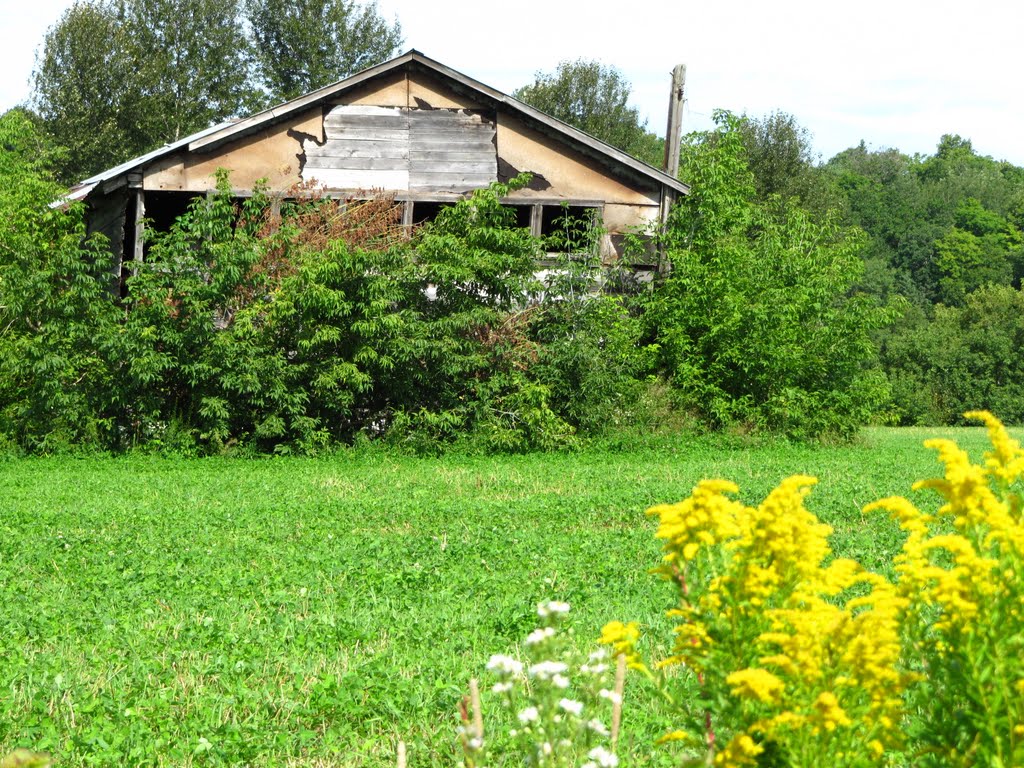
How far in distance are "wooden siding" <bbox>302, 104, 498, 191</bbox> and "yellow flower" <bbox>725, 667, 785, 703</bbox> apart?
19428 millimetres

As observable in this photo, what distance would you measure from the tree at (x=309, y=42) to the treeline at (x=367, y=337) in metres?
32.7

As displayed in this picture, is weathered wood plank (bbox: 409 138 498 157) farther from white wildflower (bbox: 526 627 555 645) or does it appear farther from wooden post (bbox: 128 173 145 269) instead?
white wildflower (bbox: 526 627 555 645)

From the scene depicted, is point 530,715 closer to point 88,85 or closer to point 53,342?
point 53,342

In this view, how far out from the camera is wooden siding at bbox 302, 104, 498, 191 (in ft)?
71.7

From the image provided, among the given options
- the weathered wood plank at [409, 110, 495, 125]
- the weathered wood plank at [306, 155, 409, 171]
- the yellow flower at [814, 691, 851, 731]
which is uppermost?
the weathered wood plank at [409, 110, 495, 125]

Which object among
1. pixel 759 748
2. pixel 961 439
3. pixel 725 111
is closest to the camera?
pixel 759 748

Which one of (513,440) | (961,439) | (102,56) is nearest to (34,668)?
(513,440)

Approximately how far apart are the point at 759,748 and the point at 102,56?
49295mm

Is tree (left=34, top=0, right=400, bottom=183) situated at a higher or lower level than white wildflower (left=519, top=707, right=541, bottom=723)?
higher

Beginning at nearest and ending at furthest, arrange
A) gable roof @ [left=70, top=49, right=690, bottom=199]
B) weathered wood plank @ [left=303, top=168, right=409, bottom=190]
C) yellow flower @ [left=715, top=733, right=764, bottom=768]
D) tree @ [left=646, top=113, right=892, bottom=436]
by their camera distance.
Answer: yellow flower @ [left=715, top=733, right=764, bottom=768], tree @ [left=646, top=113, right=892, bottom=436], gable roof @ [left=70, top=49, right=690, bottom=199], weathered wood plank @ [left=303, top=168, right=409, bottom=190]

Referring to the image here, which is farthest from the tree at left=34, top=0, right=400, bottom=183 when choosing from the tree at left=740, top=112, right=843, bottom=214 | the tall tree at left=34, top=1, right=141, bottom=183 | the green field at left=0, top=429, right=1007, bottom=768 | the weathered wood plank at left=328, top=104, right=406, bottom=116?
the green field at left=0, top=429, right=1007, bottom=768

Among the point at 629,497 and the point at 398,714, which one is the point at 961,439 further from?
the point at 398,714

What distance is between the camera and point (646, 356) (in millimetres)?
21031

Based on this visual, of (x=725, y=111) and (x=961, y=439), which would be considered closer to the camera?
(x=725, y=111)
